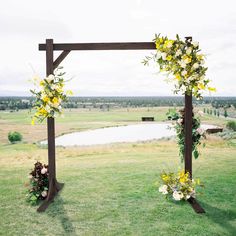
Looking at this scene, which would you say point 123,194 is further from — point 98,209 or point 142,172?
point 142,172

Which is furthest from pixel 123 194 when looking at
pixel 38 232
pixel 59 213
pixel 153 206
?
pixel 38 232

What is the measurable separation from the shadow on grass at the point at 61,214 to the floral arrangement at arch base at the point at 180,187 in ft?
7.56

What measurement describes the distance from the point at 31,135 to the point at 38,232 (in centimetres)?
4850

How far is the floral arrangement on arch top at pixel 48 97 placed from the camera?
795 centimetres

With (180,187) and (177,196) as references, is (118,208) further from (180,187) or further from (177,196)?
(180,187)

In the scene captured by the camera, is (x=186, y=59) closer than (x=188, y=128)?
Yes

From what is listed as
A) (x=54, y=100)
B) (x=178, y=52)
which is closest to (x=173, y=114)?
(x=178, y=52)

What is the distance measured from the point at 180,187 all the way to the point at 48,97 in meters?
3.80

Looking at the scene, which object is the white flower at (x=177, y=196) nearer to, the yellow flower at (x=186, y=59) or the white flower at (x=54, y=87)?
the yellow flower at (x=186, y=59)

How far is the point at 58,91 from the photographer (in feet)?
26.6

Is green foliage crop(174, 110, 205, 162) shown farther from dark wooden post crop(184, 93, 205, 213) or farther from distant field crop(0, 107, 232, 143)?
Answer: distant field crop(0, 107, 232, 143)

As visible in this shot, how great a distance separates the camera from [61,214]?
7457mm

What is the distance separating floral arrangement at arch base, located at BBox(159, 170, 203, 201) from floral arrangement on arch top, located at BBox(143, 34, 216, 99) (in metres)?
1.96

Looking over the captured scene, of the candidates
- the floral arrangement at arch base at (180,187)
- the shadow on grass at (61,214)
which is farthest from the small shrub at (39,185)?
the floral arrangement at arch base at (180,187)
